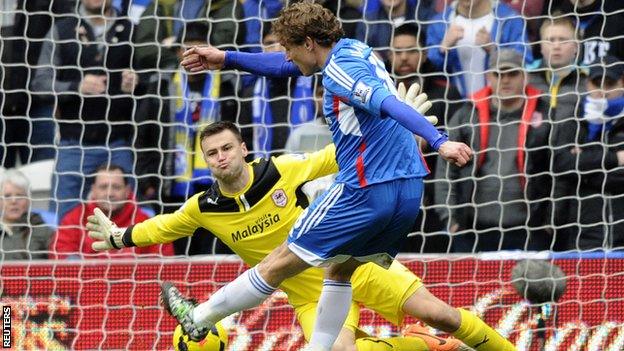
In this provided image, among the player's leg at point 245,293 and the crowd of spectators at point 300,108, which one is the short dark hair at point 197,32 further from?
the player's leg at point 245,293

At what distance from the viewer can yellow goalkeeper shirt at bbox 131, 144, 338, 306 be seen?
7.32 metres

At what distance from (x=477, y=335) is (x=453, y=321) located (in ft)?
0.49

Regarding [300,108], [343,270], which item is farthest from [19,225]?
[343,270]

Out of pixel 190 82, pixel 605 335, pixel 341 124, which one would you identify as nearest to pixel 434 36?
pixel 190 82

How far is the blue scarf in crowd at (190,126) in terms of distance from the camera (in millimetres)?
9469

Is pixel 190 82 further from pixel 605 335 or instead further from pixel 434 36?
pixel 605 335

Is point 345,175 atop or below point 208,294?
atop

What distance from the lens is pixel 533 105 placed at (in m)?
9.10

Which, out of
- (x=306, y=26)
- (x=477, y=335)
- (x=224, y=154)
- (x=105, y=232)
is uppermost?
(x=306, y=26)

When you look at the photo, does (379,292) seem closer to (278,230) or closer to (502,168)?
(278,230)

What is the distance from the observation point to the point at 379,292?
7.38 meters

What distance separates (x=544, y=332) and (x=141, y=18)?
3323mm

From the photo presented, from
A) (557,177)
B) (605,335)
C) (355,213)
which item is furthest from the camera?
(557,177)

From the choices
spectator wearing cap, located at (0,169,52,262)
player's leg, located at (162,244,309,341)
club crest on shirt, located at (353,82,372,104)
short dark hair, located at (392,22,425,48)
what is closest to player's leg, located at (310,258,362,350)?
player's leg, located at (162,244,309,341)
